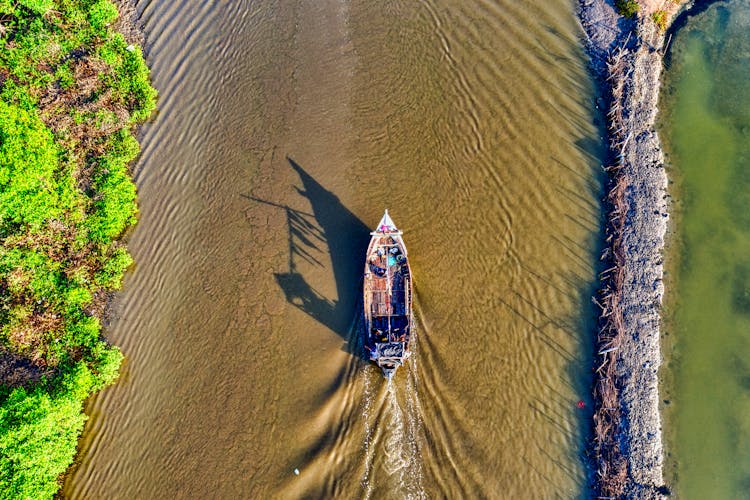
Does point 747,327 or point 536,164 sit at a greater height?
point 536,164

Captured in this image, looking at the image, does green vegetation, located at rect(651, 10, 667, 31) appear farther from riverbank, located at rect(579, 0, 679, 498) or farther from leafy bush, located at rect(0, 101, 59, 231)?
leafy bush, located at rect(0, 101, 59, 231)

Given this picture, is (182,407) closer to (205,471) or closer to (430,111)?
(205,471)

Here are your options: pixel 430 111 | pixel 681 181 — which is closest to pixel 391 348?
pixel 430 111

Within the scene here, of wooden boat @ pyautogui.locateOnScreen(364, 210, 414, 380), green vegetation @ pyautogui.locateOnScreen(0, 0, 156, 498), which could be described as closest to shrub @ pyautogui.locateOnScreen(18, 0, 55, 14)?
green vegetation @ pyautogui.locateOnScreen(0, 0, 156, 498)

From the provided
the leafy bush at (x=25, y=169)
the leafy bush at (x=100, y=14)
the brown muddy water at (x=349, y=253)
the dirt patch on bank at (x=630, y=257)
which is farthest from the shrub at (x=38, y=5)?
the dirt patch on bank at (x=630, y=257)

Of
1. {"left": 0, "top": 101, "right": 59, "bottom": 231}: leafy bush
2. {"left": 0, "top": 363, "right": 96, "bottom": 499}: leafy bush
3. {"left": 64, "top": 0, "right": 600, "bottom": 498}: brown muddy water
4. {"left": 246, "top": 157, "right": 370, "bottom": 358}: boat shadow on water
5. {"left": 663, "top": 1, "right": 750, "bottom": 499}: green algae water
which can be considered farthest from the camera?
{"left": 246, "top": 157, "right": 370, "bottom": 358}: boat shadow on water
